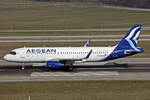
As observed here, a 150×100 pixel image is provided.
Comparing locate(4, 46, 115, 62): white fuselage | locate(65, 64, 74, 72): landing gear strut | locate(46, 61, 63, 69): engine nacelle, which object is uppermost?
locate(4, 46, 115, 62): white fuselage

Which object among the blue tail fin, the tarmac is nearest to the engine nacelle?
the tarmac

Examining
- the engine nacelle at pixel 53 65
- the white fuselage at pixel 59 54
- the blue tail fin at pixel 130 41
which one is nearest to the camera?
the engine nacelle at pixel 53 65

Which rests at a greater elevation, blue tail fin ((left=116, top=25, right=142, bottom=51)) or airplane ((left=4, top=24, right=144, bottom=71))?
blue tail fin ((left=116, top=25, right=142, bottom=51))

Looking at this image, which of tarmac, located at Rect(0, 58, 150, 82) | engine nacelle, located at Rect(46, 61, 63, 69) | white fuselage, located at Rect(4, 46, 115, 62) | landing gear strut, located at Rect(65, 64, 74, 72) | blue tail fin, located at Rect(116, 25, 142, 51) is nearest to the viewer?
tarmac, located at Rect(0, 58, 150, 82)

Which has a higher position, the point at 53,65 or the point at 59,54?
the point at 59,54

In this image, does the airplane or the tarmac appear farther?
the airplane

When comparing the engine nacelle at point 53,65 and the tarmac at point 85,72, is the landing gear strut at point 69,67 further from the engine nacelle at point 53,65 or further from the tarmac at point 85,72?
the engine nacelle at point 53,65

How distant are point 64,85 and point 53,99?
6.80 m

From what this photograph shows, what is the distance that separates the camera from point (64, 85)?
Answer: 131ft

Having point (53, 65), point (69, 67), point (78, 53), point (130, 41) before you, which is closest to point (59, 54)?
point (78, 53)

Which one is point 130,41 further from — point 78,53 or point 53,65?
point 53,65

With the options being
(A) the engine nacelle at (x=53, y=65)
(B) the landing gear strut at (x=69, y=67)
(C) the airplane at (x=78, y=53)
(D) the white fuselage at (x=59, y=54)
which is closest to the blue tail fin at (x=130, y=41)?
(C) the airplane at (x=78, y=53)

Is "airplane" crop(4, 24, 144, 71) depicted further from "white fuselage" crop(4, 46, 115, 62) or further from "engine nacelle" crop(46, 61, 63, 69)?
"engine nacelle" crop(46, 61, 63, 69)

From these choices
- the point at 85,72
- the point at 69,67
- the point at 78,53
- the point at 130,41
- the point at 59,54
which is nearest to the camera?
the point at 85,72
